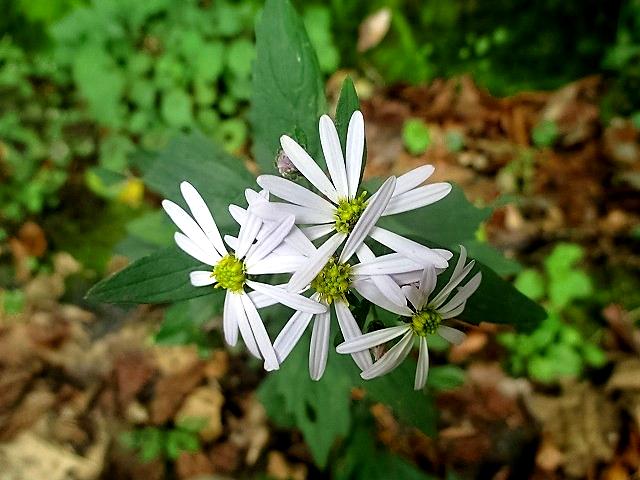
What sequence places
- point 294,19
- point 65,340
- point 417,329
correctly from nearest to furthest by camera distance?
point 417,329 < point 294,19 < point 65,340

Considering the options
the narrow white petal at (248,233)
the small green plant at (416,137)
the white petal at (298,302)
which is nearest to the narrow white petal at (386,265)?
the white petal at (298,302)

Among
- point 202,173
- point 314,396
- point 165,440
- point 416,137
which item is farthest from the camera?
point 416,137

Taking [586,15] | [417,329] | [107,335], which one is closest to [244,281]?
[417,329]

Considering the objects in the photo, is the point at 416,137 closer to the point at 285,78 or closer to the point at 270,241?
the point at 285,78

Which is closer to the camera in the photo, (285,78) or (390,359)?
(390,359)

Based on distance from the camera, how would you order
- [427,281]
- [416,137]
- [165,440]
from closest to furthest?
[427,281]
[165,440]
[416,137]

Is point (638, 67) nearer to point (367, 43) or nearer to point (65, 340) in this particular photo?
point (367, 43)

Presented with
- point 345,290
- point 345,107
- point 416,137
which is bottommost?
point 345,290

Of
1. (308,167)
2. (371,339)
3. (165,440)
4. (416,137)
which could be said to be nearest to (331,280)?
(371,339)
